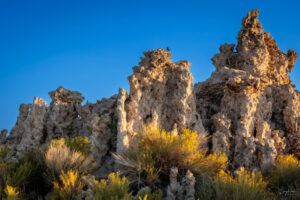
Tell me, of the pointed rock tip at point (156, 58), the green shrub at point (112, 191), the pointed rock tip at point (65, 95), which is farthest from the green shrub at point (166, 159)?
the pointed rock tip at point (65, 95)

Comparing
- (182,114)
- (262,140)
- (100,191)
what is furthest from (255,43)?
(100,191)

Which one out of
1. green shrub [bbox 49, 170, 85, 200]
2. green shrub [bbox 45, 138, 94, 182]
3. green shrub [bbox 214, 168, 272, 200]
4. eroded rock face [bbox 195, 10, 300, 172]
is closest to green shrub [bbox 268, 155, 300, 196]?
eroded rock face [bbox 195, 10, 300, 172]

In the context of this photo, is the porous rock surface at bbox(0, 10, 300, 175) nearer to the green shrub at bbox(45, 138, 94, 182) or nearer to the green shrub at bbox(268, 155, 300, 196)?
the green shrub at bbox(268, 155, 300, 196)

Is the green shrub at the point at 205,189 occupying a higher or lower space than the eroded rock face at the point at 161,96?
lower

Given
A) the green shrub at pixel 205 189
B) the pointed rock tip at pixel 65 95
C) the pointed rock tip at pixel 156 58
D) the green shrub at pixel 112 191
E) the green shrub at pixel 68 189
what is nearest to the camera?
the green shrub at pixel 112 191

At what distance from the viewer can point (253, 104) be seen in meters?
9.09

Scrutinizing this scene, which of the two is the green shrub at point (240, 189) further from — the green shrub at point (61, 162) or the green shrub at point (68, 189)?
the green shrub at point (61, 162)

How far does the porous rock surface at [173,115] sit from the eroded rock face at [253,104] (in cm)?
3

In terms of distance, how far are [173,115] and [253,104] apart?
10.2 ft

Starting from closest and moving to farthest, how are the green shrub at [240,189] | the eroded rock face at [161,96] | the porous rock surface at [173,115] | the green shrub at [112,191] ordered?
the green shrub at [112,191] < the green shrub at [240,189] < the porous rock surface at [173,115] < the eroded rock face at [161,96]

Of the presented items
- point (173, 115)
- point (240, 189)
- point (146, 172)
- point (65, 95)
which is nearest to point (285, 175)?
point (240, 189)

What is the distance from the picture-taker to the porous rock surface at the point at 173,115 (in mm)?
8094

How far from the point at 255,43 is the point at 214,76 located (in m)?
3.06

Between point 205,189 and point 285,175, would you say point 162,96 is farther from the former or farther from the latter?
point 285,175
